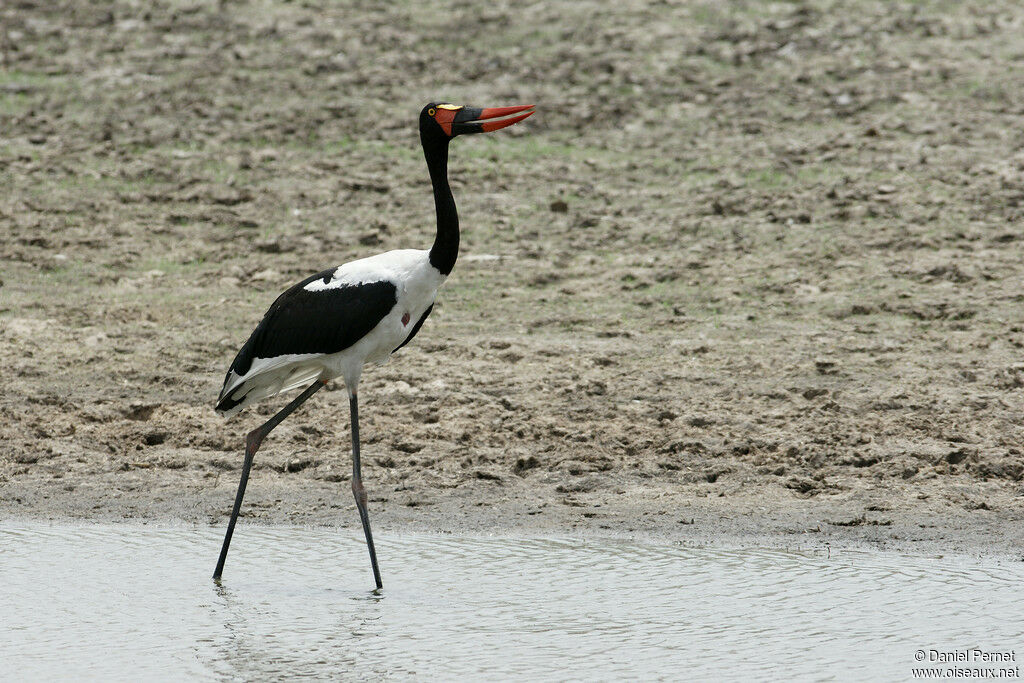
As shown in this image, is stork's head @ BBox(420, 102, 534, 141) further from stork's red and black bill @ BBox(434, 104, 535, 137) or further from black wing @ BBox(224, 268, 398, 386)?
black wing @ BBox(224, 268, 398, 386)

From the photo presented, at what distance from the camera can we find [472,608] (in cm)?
538

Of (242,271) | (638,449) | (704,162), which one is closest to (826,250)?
(704,162)

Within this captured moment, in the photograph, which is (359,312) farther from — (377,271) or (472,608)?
(472,608)

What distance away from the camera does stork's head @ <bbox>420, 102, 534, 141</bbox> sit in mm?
5789

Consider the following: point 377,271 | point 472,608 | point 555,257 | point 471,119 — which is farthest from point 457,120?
point 555,257

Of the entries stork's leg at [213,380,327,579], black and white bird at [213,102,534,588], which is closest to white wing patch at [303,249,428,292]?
black and white bird at [213,102,534,588]

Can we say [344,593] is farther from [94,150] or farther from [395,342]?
[94,150]

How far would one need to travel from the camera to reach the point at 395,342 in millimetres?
5895

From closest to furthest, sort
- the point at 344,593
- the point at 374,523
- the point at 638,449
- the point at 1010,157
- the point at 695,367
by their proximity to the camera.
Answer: the point at 344,593
the point at 374,523
the point at 638,449
the point at 695,367
the point at 1010,157

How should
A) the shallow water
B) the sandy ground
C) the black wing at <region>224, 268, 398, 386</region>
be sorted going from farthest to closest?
1. the sandy ground
2. the black wing at <region>224, 268, 398, 386</region>
3. the shallow water

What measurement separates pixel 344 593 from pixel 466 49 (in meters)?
7.44

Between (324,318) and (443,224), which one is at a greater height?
(443,224)

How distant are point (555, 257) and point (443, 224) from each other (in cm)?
336

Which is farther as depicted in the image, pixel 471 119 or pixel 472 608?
pixel 471 119
